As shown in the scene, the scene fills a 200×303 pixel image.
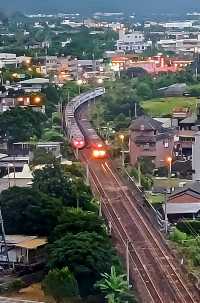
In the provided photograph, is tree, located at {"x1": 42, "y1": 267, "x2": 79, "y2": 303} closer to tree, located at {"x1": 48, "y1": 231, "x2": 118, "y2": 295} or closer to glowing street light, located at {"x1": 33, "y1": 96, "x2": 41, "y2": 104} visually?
tree, located at {"x1": 48, "y1": 231, "x2": 118, "y2": 295}

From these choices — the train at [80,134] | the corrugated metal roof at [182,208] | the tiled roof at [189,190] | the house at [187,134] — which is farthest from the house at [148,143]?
the corrugated metal roof at [182,208]

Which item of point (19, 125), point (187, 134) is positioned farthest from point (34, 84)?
point (187, 134)

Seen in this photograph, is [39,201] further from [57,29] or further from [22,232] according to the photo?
[57,29]

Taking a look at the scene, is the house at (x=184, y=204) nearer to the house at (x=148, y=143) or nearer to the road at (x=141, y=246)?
the road at (x=141, y=246)

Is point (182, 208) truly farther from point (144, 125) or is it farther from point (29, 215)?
point (144, 125)

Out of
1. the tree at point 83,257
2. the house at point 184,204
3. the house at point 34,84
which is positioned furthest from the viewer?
the house at point 34,84

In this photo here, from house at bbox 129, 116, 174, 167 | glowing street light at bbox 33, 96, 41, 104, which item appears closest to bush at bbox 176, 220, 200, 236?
house at bbox 129, 116, 174, 167

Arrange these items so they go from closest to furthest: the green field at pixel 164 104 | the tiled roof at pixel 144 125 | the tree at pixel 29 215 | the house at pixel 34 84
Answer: the tree at pixel 29 215 < the tiled roof at pixel 144 125 < the green field at pixel 164 104 < the house at pixel 34 84
